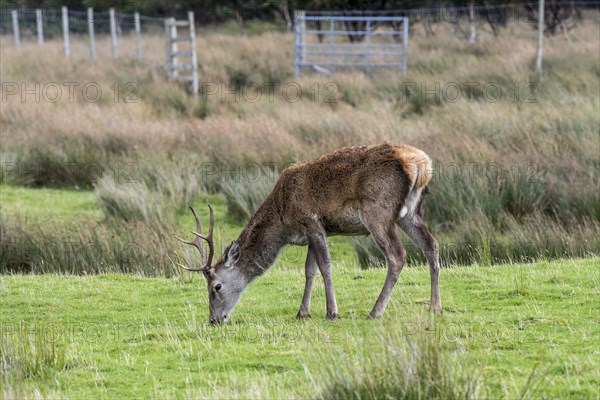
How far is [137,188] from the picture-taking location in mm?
15562

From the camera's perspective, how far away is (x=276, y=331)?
7996 mm

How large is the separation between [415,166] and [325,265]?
44.4 inches

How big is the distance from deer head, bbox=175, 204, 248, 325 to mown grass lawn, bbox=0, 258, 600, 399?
20 centimetres

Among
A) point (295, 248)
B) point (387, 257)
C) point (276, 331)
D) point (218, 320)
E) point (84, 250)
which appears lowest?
point (295, 248)

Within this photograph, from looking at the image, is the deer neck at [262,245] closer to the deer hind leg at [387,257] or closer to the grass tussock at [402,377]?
the deer hind leg at [387,257]

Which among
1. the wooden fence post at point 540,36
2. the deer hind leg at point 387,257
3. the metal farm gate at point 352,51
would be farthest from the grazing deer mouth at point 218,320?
the metal farm gate at point 352,51

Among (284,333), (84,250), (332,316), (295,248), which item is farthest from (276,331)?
(295,248)

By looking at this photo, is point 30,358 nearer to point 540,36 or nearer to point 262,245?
point 262,245

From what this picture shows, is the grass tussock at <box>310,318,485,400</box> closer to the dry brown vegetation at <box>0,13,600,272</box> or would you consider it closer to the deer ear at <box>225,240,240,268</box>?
the deer ear at <box>225,240,240,268</box>

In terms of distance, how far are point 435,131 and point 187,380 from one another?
12.0 meters

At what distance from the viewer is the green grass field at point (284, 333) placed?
6.18 m

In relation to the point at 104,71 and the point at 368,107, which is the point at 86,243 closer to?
the point at 368,107

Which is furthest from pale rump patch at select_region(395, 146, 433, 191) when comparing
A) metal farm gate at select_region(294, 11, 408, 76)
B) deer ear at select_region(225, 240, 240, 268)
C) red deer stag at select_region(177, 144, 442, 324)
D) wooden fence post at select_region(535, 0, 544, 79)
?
metal farm gate at select_region(294, 11, 408, 76)

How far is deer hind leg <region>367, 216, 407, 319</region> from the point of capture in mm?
8328
